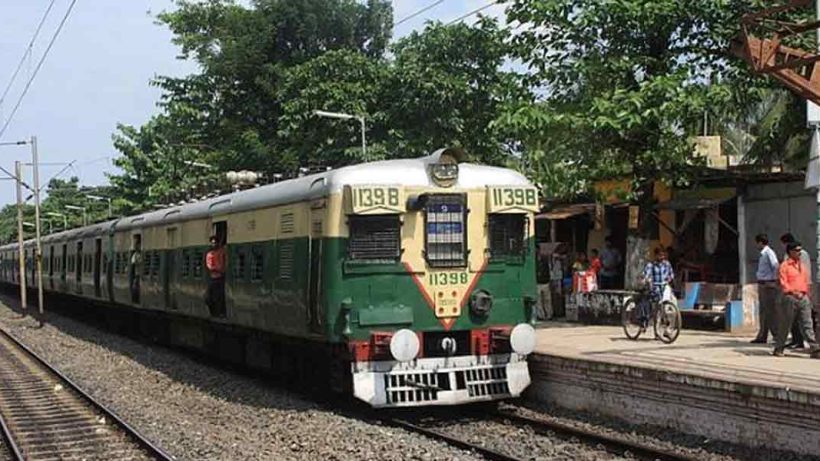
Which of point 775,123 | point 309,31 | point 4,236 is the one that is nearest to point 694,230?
point 775,123

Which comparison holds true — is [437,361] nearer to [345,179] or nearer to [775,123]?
[345,179]

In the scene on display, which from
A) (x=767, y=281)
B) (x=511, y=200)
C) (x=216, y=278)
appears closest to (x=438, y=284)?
(x=511, y=200)

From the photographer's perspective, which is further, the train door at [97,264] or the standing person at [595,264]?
the train door at [97,264]

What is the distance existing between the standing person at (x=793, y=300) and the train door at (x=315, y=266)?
5.24 meters

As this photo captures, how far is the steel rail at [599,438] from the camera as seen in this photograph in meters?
9.11

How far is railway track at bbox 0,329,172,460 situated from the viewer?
34.5 ft

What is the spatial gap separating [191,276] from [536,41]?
A: 691cm

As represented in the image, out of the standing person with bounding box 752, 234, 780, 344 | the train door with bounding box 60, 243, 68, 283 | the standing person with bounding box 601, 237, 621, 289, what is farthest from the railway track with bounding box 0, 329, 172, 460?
the train door with bounding box 60, 243, 68, 283

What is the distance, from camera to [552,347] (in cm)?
1374

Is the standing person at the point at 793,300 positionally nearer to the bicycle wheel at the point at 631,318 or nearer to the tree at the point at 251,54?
the bicycle wheel at the point at 631,318

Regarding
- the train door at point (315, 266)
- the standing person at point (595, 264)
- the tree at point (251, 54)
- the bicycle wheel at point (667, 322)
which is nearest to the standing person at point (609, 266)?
the standing person at point (595, 264)

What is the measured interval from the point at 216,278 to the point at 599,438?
7.60m

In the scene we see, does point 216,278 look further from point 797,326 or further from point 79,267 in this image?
point 79,267

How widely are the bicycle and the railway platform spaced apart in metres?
0.18
